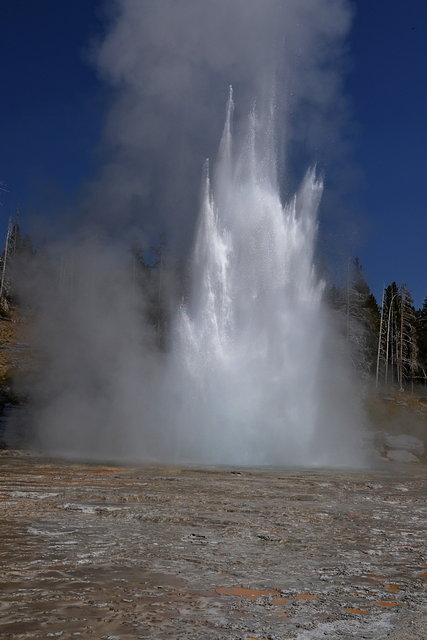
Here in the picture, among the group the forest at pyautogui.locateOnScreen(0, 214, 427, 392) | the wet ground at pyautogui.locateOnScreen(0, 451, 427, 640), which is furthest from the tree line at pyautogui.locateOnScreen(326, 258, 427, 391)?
the wet ground at pyautogui.locateOnScreen(0, 451, 427, 640)

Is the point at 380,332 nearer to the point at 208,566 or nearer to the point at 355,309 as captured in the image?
the point at 355,309

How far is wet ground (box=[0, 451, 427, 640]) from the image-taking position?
2.60 m

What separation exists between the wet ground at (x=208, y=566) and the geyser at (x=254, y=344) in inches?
353

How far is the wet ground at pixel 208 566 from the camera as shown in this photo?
102 inches

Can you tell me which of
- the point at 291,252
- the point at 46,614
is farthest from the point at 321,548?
the point at 291,252

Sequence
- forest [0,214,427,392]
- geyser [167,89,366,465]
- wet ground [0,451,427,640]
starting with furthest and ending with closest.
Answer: forest [0,214,427,392] < geyser [167,89,366,465] < wet ground [0,451,427,640]

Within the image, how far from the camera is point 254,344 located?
18.0 metres

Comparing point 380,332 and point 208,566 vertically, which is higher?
point 380,332

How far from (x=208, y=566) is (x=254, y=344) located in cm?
1435

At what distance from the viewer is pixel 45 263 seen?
33406mm

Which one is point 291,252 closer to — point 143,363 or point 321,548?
point 143,363

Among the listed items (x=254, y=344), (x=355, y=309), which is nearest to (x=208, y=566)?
(x=254, y=344)

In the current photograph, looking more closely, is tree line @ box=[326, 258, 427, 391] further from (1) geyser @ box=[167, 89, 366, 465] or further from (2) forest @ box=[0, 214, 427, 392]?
(1) geyser @ box=[167, 89, 366, 465]

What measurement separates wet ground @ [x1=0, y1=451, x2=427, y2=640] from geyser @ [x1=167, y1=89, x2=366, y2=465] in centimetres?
897
